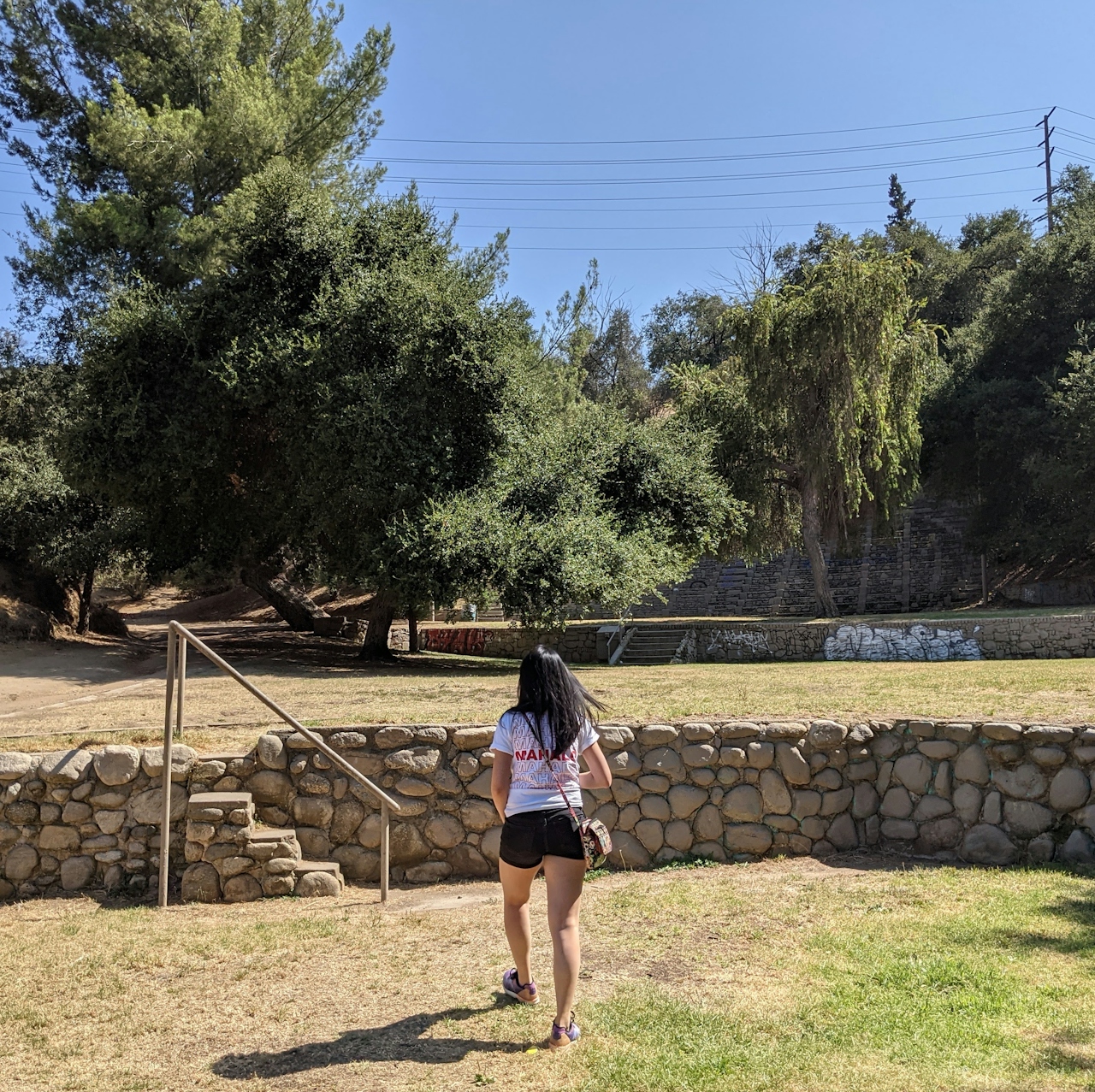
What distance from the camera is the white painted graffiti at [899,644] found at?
58.5 feet

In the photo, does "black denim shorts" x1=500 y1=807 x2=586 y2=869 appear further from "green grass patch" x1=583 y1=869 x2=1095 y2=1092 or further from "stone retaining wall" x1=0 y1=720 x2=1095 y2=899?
"stone retaining wall" x1=0 y1=720 x2=1095 y2=899

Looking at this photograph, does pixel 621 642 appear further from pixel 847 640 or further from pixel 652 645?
pixel 847 640

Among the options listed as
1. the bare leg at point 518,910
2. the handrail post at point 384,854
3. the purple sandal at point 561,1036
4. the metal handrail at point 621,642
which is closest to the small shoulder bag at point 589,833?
the bare leg at point 518,910

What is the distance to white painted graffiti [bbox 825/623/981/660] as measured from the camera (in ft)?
58.5

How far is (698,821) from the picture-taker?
718 centimetres

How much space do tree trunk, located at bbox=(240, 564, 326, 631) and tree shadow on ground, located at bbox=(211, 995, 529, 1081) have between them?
20.4 metres

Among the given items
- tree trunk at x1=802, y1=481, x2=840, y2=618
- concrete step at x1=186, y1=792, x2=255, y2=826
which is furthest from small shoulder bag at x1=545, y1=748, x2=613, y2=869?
tree trunk at x1=802, y1=481, x2=840, y2=618

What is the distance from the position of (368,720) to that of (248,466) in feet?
42.4

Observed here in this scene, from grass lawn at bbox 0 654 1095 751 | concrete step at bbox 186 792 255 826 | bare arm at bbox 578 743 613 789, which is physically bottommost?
concrete step at bbox 186 792 255 826

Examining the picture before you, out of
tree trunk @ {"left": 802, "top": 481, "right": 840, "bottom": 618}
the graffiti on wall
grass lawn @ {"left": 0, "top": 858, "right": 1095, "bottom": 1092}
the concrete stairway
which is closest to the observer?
grass lawn @ {"left": 0, "top": 858, "right": 1095, "bottom": 1092}

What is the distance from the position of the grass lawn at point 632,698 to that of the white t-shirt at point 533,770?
375 centimetres

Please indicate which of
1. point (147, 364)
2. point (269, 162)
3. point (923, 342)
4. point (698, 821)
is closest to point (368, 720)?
point (698, 821)

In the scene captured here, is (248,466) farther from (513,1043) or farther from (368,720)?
(513,1043)

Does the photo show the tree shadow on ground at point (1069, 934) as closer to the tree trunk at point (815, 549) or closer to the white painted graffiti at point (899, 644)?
the white painted graffiti at point (899, 644)
